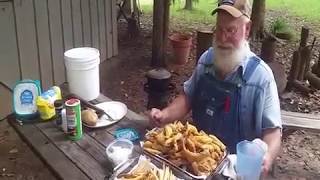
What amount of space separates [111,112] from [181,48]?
11.3 ft

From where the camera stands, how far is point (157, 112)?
218 centimetres

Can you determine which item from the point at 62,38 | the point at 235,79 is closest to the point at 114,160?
the point at 235,79

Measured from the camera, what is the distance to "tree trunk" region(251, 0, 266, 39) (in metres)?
6.73

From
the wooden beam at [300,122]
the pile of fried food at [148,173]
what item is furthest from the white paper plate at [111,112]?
the wooden beam at [300,122]

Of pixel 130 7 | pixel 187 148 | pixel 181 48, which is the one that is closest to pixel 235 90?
pixel 187 148

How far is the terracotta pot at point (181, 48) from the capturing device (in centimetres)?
555

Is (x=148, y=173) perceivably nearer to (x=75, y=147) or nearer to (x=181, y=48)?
(x=75, y=147)

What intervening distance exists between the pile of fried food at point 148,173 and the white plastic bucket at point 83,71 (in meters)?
0.90

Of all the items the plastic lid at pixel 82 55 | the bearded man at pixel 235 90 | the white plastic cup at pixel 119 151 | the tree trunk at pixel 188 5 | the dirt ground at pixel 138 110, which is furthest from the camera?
the tree trunk at pixel 188 5

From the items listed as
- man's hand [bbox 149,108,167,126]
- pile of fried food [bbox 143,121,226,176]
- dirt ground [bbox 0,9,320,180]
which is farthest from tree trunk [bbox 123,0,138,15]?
pile of fried food [bbox 143,121,226,176]

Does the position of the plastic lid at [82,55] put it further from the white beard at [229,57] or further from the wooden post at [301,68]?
the wooden post at [301,68]

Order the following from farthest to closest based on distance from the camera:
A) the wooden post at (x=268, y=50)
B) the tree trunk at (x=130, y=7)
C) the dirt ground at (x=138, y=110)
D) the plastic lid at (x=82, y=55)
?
1. the tree trunk at (x=130, y=7)
2. the wooden post at (x=268, y=50)
3. the dirt ground at (x=138, y=110)
4. the plastic lid at (x=82, y=55)

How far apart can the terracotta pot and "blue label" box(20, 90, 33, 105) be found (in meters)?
3.53

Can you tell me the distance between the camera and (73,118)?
6.41ft
